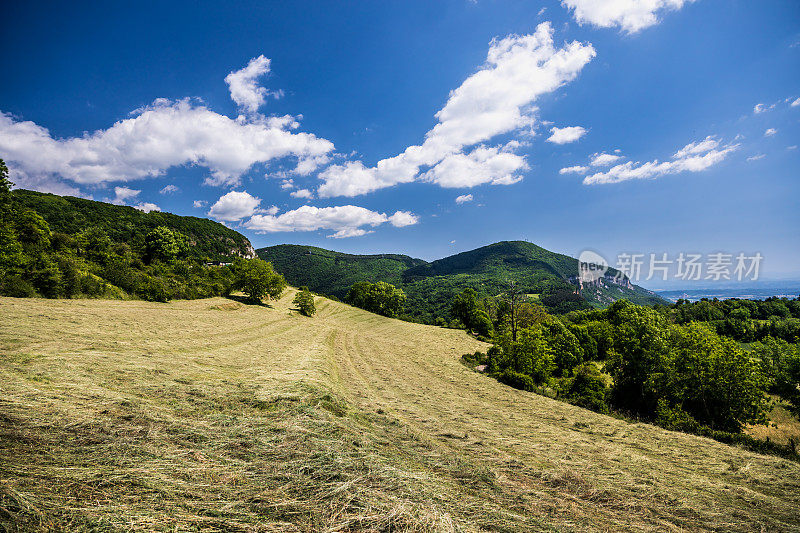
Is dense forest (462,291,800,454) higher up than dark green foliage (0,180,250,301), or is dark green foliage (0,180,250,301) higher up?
dark green foliage (0,180,250,301)

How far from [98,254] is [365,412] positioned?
200ft

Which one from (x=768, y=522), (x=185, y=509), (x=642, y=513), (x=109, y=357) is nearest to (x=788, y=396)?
(x=768, y=522)

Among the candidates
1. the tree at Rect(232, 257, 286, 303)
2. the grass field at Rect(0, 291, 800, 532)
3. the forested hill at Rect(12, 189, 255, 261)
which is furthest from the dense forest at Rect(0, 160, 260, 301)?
the grass field at Rect(0, 291, 800, 532)

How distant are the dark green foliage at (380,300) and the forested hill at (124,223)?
194 ft

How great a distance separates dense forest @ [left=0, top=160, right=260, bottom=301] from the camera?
25.8 m

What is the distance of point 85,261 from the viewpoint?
128ft

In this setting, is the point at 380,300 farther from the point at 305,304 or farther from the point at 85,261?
the point at 85,261

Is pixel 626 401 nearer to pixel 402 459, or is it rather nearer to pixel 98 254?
pixel 402 459

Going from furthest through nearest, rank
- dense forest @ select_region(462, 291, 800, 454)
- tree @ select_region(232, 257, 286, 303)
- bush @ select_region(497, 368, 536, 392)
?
tree @ select_region(232, 257, 286, 303) < bush @ select_region(497, 368, 536, 392) < dense forest @ select_region(462, 291, 800, 454)

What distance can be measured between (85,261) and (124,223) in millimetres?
84444

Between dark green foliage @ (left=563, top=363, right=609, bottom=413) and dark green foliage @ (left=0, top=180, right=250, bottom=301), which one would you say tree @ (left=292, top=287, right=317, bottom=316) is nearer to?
dark green foliage @ (left=0, top=180, right=250, bottom=301)

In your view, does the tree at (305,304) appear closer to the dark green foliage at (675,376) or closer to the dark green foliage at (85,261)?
the dark green foliage at (85,261)

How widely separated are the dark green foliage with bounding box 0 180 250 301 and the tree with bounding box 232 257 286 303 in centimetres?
275

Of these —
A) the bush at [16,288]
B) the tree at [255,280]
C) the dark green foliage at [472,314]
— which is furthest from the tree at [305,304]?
the bush at [16,288]
